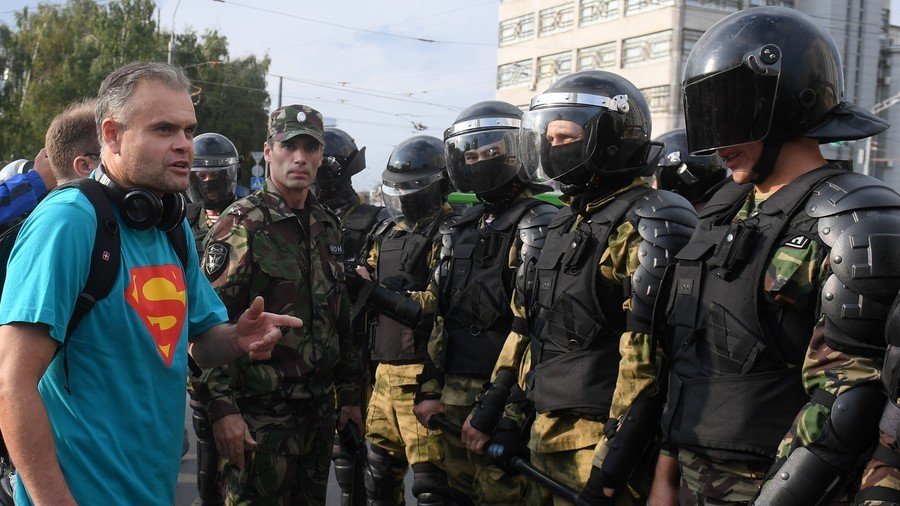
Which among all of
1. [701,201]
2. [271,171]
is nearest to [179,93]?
[271,171]

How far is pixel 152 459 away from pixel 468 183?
2614 millimetres

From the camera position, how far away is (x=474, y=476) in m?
4.48

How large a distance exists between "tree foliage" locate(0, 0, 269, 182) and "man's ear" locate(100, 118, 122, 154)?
28.1 m

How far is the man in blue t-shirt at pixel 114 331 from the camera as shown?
6.97 feet

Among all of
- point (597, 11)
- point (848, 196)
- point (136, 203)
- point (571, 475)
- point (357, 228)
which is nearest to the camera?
point (848, 196)

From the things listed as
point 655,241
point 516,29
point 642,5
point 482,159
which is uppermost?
point 516,29

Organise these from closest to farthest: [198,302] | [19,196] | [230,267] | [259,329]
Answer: [259,329] → [198,302] → [230,267] → [19,196]

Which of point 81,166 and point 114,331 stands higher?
point 81,166

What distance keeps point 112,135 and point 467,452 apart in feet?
8.53

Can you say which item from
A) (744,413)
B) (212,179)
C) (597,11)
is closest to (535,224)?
Answer: (744,413)

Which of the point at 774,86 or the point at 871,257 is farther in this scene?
the point at 774,86

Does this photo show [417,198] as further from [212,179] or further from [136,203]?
[136,203]

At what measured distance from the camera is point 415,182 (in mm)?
5398

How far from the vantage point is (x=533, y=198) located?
4547mm
